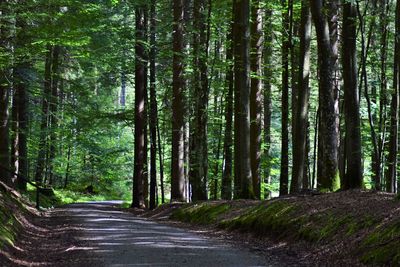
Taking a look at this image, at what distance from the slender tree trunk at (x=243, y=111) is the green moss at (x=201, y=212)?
1002 millimetres

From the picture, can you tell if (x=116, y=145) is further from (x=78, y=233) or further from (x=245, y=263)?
(x=245, y=263)

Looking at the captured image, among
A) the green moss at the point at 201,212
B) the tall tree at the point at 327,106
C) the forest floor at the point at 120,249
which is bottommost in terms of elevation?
the forest floor at the point at 120,249

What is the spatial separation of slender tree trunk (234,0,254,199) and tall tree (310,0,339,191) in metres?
3.52

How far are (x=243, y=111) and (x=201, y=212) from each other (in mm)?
3614

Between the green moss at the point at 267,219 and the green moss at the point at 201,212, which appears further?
the green moss at the point at 201,212

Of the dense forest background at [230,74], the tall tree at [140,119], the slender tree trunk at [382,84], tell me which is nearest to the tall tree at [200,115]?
the dense forest background at [230,74]

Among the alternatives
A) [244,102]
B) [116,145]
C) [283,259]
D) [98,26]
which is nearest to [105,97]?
[116,145]

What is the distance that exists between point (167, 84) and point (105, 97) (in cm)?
2259

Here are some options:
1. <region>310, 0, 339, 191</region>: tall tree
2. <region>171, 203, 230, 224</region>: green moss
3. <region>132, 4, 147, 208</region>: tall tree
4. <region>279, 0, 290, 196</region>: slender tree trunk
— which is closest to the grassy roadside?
<region>171, 203, 230, 224</region>: green moss

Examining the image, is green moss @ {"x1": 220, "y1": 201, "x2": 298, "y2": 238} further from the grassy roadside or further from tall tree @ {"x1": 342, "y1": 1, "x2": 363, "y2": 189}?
tall tree @ {"x1": 342, "y1": 1, "x2": 363, "y2": 189}

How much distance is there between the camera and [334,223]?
938 cm

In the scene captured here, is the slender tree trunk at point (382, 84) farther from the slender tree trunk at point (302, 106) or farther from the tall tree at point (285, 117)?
the tall tree at point (285, 117)

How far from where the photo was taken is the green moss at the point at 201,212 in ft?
49.9

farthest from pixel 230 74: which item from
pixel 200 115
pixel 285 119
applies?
pixel 285 119
